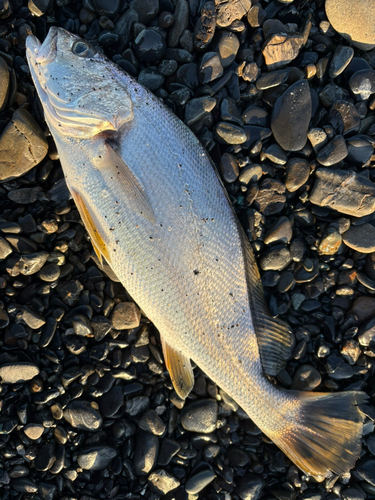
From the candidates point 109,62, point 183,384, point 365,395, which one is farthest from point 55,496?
point 109,62

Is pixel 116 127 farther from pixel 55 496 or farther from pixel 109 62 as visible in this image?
pixel 55 496

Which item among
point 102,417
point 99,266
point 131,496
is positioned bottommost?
point 131,496

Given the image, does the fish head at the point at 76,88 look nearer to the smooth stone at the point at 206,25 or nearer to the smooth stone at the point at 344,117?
the smooth stone at the point at 206,25

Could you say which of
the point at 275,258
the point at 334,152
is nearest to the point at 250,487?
the point at 275,258

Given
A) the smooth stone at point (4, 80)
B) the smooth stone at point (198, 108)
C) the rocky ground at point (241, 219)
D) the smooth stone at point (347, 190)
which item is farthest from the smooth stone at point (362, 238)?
the smooth stone at point (4, 80)

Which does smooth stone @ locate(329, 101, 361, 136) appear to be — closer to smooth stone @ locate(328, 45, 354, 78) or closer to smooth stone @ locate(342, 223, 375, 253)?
smooth stone @ locate(328, 45, 354, 78)

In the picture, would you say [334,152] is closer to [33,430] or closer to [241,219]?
[241,219]
